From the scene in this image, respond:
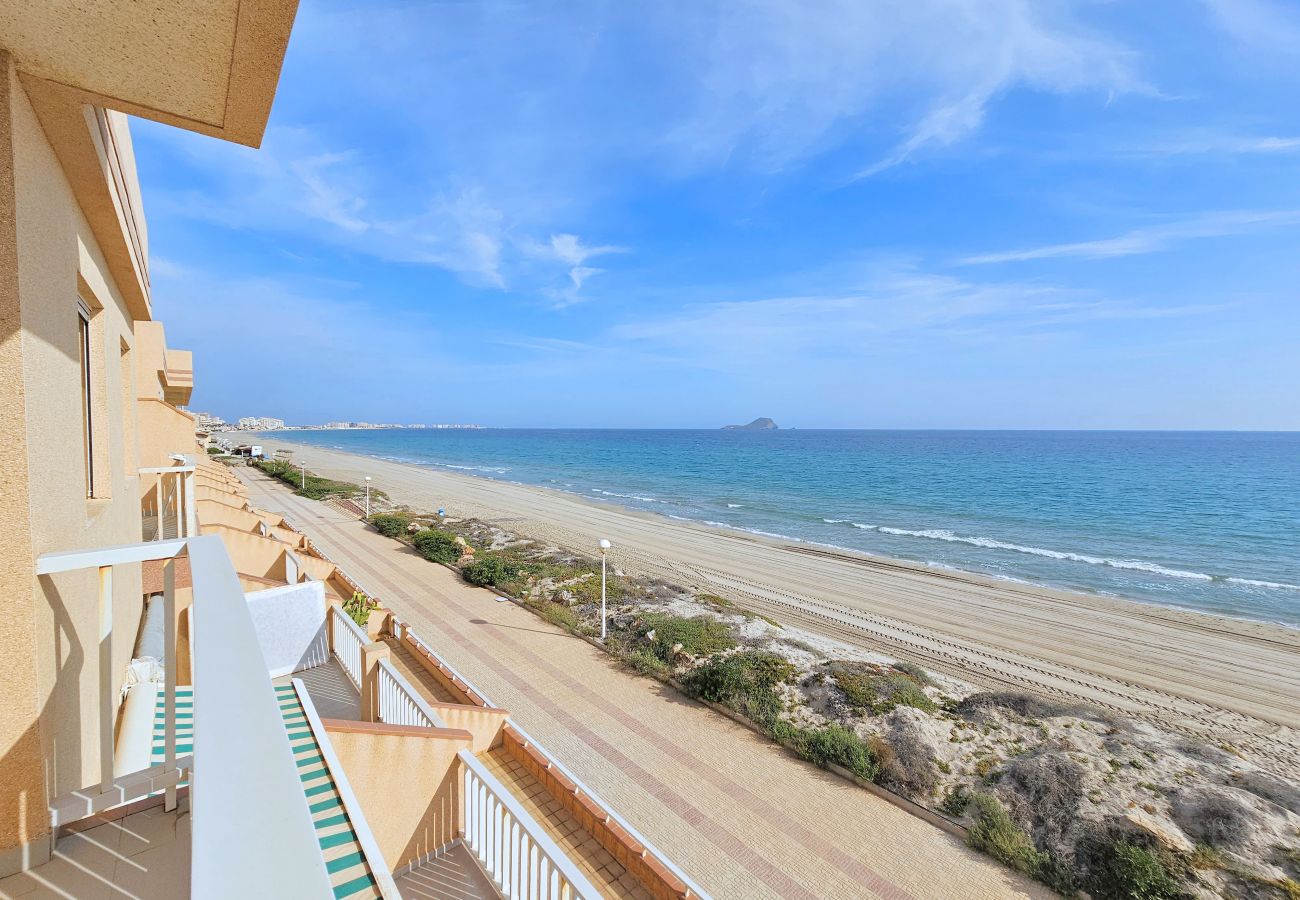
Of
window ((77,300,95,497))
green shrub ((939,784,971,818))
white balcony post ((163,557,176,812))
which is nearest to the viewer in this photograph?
white balcony post ((163,557,176,812))

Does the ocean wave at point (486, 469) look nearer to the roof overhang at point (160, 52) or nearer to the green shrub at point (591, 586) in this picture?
the green shrub at point (591, 586)

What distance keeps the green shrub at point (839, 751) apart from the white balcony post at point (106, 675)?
24.9 ft

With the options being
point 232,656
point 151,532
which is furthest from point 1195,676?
point 151,532

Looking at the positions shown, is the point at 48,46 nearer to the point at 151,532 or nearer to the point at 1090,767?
the point at 151,532

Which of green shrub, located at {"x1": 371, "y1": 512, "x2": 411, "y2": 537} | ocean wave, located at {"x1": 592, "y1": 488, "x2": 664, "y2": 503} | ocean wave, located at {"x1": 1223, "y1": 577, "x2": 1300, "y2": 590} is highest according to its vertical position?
green shrub, located at {"x1": 371, "y1": 512, "x2": 411, "y2": 537}

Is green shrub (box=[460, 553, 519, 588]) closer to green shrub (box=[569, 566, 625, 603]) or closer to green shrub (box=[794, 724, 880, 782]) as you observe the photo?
green shrub (box=[569, 566, 625, 603])

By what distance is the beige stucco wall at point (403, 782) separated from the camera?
14.4ft

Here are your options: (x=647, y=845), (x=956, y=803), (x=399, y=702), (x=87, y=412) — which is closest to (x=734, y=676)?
(x=956, y=803)

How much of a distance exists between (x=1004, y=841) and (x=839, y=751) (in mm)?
2028

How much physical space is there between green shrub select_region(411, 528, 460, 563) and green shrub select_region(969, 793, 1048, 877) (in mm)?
14850

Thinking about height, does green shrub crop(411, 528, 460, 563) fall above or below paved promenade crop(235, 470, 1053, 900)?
above

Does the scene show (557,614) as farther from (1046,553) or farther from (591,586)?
(1046,553)

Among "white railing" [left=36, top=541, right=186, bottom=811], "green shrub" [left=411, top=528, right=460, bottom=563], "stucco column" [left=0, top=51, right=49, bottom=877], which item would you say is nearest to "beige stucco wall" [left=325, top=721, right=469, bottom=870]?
"white railing" [left=36, top=541, right=186, bottom=811]

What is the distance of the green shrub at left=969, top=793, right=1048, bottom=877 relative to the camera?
619cm
